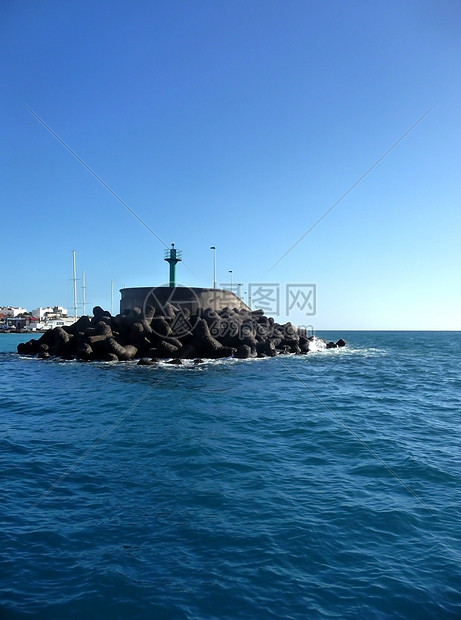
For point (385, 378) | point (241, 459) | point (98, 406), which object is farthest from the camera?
point (385, 378)

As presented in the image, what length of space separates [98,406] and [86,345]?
595 inches

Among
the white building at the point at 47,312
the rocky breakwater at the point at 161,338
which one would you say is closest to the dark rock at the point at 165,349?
the rocky breakwater at the point at 161,338

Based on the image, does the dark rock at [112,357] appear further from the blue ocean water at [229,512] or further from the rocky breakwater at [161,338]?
the blue ocean water at [229,512]

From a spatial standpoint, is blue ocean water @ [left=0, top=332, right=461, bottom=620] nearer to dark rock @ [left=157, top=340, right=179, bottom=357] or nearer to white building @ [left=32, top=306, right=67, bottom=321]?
dark rock @ [left=157, top=340, right=179, bottom=357]

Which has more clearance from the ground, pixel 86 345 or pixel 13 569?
pixel 86 345

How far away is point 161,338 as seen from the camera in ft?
99.6

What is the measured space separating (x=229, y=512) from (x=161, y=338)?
23828 millimetres

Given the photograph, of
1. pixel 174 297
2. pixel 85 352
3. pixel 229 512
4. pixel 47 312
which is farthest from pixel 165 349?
pixel 47 312

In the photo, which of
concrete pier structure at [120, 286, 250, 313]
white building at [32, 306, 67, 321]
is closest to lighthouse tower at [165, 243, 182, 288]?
concrete pier structure at [120, 286, 250, 313]

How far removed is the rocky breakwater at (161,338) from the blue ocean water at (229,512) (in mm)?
14388

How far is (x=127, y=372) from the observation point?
23906mm

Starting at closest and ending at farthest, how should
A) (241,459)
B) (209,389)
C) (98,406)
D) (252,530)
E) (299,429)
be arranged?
(252,530)
(241,459)
(299,429)
(98,406)
(209,389)

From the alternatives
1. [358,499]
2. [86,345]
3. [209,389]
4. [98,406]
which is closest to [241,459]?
[358,499]

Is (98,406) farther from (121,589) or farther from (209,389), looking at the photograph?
(121,589)
